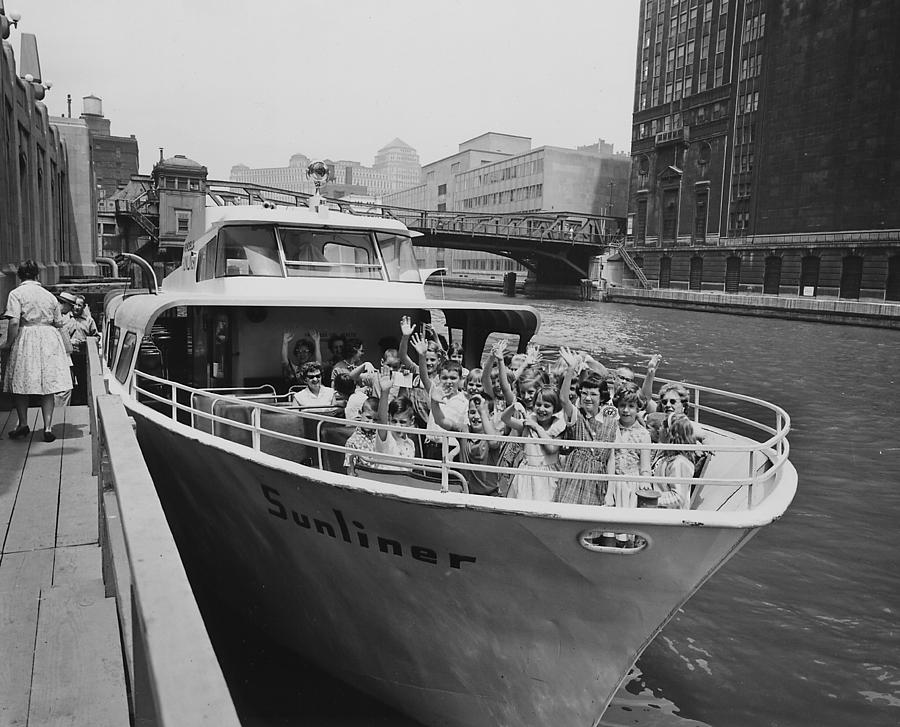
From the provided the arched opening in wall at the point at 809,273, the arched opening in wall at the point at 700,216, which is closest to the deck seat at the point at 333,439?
the arched opening in wall at the point at 809,273

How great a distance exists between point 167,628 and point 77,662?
182 centimetres

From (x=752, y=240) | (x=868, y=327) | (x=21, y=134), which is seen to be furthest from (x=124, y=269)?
(x=868, y=327)

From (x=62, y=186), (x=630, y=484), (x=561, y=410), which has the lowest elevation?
(x=630, y=484)

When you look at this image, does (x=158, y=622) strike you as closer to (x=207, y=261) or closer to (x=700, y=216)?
(x=207, y=261)

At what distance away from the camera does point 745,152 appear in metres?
60.5

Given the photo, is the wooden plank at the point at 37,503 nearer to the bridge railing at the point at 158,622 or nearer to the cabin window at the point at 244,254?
the bridge railing at the point at 158,622

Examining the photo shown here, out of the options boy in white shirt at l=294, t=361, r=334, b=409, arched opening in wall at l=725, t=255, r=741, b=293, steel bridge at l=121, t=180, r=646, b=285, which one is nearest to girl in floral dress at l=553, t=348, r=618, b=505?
boy in white shirt at l=294, t=361, r=334, b=409

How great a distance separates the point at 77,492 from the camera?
5.67 metres

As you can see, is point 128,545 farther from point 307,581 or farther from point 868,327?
point 868,327

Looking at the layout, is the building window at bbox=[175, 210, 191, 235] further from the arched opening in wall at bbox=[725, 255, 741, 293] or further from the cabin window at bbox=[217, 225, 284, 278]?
the cabin window at bbox=[217, 225, 284, 278]

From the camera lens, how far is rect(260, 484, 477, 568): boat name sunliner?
5.29 meters

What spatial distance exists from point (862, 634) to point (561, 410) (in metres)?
4.81

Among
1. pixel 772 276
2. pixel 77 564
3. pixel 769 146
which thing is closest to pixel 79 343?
pixel 77 564

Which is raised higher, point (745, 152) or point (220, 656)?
point (745, 152)
